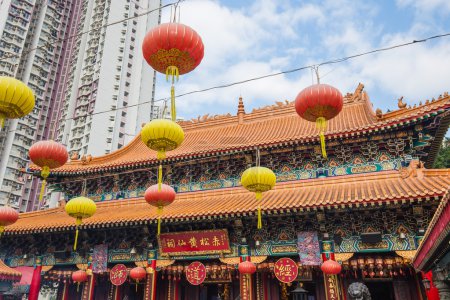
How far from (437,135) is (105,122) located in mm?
36735

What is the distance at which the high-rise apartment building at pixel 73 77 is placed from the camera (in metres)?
39.8

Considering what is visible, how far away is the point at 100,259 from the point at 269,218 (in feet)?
19.2

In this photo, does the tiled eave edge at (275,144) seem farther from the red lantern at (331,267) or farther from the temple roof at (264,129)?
the red lantern at (331,267)

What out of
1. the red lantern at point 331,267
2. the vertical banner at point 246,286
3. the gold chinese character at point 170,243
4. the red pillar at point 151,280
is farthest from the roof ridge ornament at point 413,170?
the red pillar at point 151,280

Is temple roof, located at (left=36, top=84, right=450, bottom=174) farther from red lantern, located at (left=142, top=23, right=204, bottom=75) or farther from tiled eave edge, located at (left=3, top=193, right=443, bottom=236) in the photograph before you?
red lantern, located at (left=142, top=23, right=204, bottom=75)

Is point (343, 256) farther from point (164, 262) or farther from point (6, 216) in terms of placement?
point (6, 216)

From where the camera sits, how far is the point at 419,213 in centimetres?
829

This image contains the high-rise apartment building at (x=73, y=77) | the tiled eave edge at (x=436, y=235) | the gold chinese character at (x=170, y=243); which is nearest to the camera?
the tiled eave edge at (x=436, y=235)

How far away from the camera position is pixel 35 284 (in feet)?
38.6

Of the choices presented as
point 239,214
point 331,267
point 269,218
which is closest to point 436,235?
point 331,267

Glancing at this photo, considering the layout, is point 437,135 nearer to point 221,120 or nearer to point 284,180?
point 284,180

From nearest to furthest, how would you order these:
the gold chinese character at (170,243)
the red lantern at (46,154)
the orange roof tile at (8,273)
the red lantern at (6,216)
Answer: the red lantern at (46,154), the red lantern at (6,216), the gold chinese character at (170,243), the orange roof tile at (8,273)

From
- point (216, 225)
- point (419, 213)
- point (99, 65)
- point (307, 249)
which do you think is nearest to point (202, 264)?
point (216, 225)

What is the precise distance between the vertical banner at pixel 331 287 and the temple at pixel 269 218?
0.08 ft
